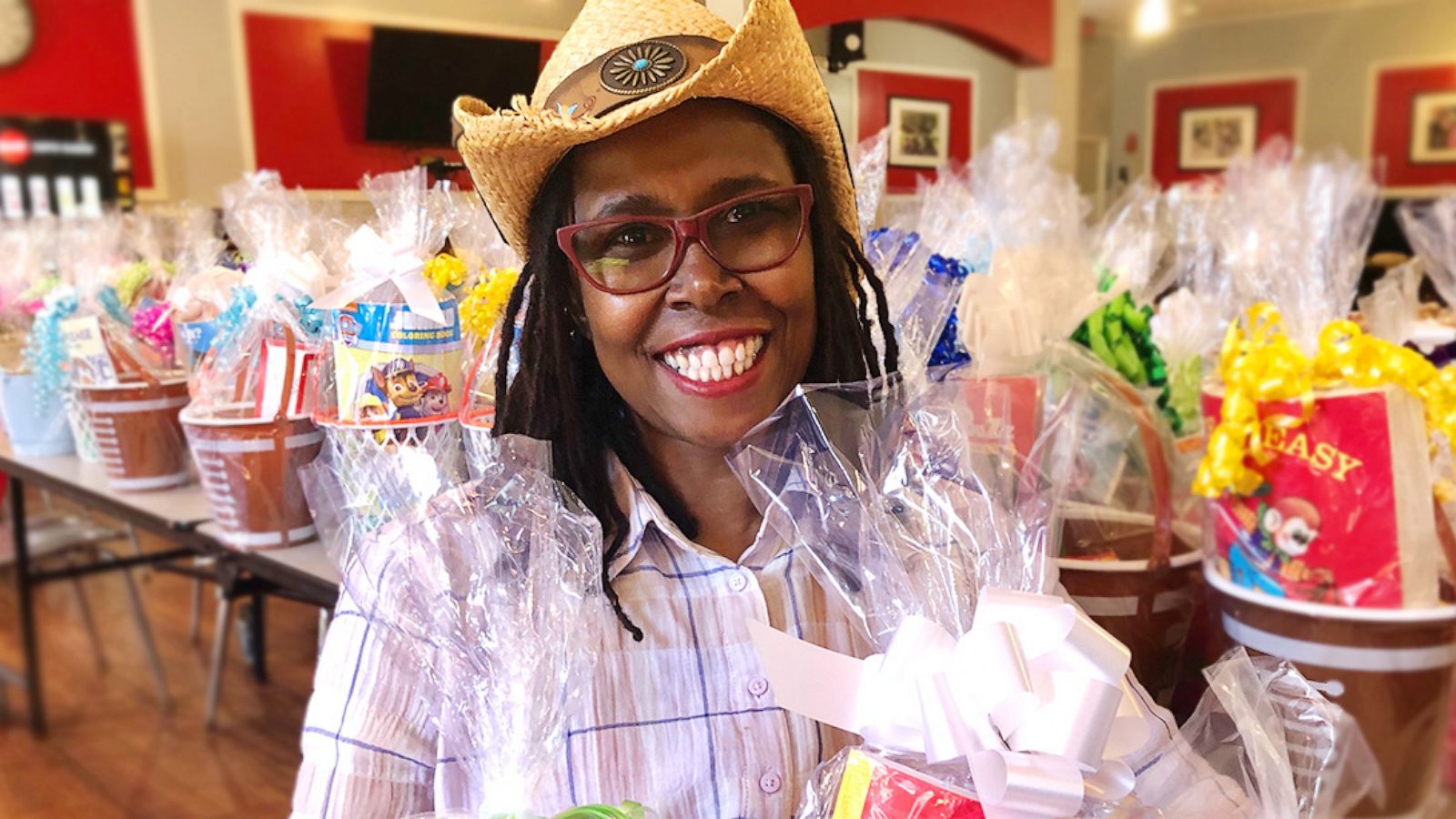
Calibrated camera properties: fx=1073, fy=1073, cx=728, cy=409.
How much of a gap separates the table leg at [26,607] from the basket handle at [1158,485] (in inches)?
113

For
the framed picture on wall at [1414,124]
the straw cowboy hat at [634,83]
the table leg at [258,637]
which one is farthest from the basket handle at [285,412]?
the framed picture on wall at [1414,124]

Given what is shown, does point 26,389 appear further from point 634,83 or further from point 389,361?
point 634,83

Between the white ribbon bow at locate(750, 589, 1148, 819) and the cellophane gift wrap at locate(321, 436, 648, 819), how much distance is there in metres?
0.21

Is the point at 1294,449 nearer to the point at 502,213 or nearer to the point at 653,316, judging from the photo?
the point at 653,316

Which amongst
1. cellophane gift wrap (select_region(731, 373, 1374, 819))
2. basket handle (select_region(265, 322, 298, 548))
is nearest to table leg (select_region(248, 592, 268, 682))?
basket handle (select_region(265, 322, 298, 548))

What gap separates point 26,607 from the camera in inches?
121

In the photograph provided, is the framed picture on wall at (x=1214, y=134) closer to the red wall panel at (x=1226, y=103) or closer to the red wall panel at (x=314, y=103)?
the red wall panel at (x=1226, y=103)

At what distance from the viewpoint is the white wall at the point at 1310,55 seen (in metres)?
6.83

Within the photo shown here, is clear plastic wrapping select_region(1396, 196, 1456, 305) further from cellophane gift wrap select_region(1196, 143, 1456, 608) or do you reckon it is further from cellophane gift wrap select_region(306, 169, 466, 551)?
cellophane gift wrap select_region(306, 169, 466, 551)

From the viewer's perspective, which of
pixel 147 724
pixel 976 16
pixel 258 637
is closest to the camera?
pixel 976 16

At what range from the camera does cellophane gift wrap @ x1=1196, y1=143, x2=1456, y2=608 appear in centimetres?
117

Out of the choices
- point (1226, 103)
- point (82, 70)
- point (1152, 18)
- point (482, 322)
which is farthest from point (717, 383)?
point (1226, 103)

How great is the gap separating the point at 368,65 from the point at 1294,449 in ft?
5.42

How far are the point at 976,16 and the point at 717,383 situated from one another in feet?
6.42
